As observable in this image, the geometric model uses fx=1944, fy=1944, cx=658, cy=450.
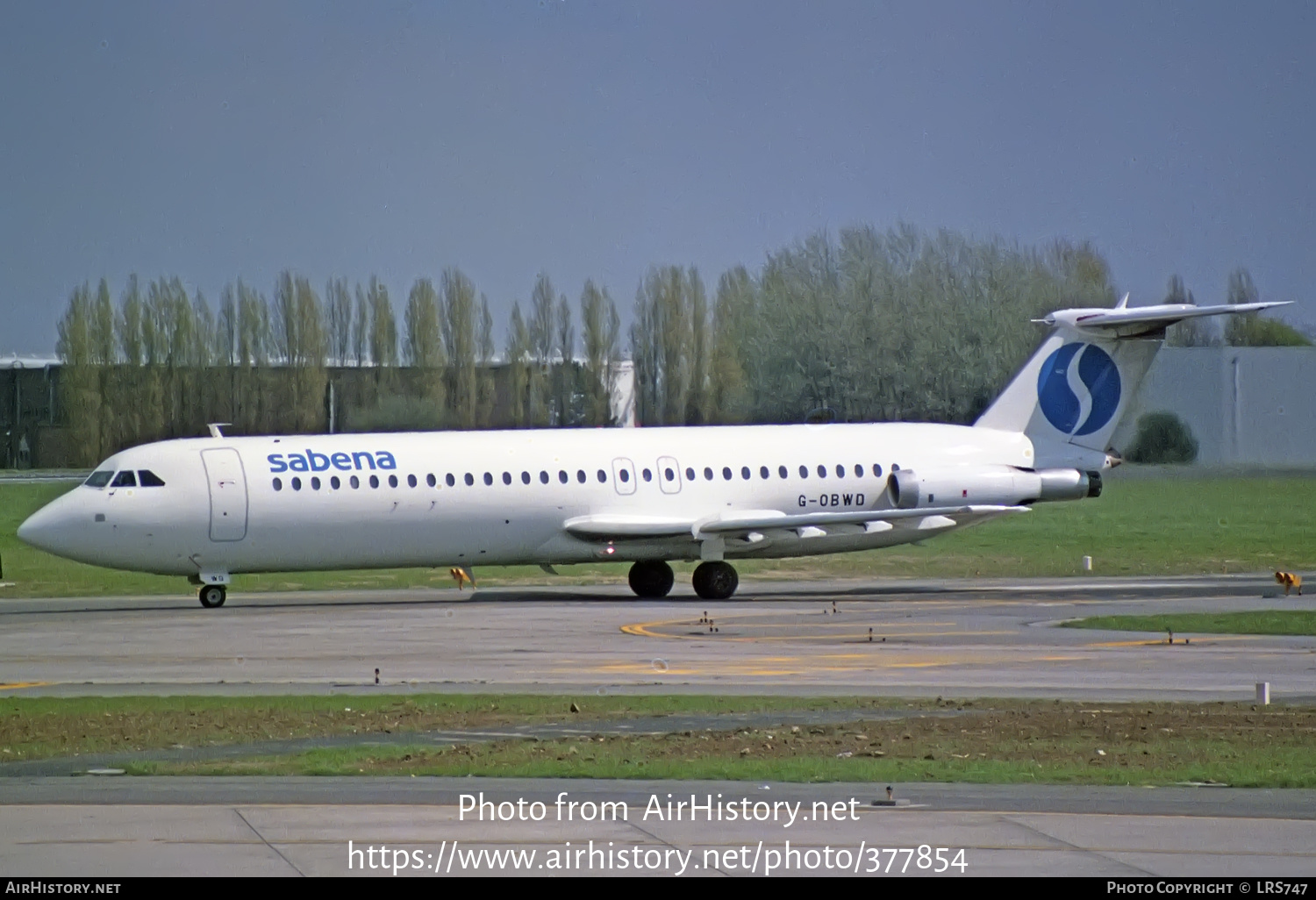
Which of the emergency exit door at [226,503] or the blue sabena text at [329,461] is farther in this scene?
the blue sabena text at [329,461]

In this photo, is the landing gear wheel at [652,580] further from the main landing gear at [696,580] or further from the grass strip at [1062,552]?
the grass strip at [1062,552]

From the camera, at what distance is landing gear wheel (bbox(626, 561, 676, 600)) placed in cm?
A: 3922

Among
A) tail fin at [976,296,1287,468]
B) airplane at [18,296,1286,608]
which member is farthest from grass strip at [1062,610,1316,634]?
tail fin at [976,296,1287,468]

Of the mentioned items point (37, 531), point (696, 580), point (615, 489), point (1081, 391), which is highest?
point (1081, 391)

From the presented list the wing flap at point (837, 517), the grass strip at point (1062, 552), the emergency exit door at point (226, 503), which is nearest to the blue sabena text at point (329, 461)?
the emergency exit door at point (226, 503)

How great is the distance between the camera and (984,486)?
39562 millimetres

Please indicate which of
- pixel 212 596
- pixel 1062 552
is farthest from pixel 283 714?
pixel 1062 552

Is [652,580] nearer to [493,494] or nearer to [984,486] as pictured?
[493,494]

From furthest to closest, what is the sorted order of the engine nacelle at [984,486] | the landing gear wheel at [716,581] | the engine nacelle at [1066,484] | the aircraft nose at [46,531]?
the engine nacelle at [1066,484]
the engine nacelle at [984,486]
the landing gear wheel at [716,581]
the aircraft nose at [46,531]

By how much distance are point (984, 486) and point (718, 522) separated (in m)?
5.82

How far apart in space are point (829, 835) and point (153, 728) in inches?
337

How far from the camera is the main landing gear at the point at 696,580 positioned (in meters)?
37.9

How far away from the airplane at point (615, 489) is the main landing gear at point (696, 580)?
0.04 meters

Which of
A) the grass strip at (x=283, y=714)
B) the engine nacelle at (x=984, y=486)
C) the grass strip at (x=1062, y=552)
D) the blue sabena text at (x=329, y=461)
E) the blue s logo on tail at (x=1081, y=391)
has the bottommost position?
the grass strip at (x=1062, y=552)
